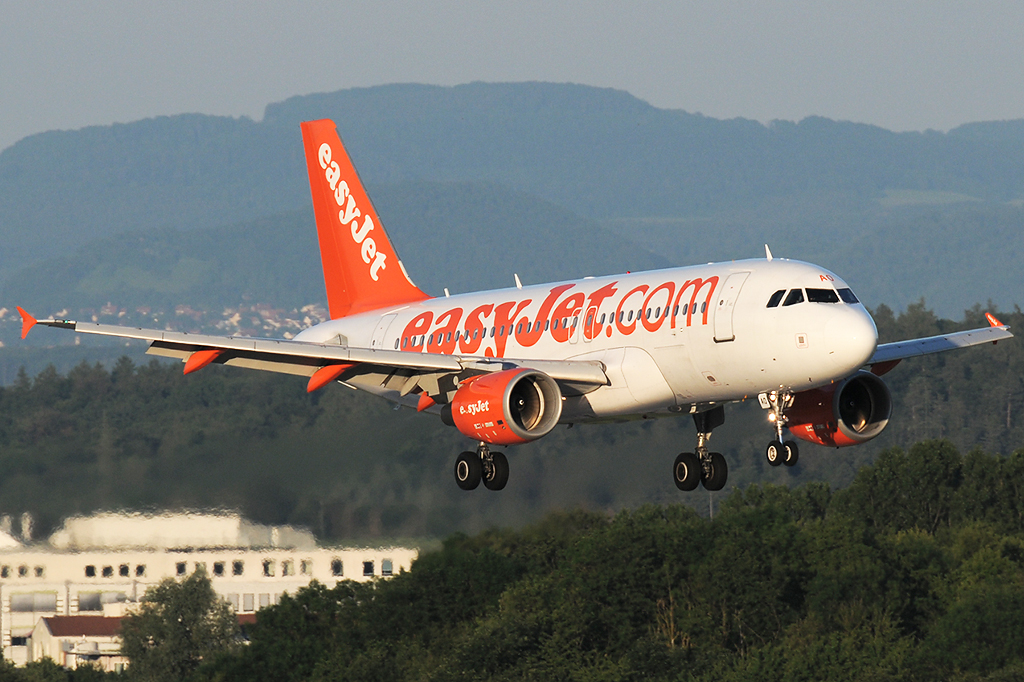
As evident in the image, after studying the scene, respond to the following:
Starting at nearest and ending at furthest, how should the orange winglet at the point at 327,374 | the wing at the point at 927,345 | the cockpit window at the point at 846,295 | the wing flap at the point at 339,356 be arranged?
the cockpit window at the point at 846,295
the wing flap at the point at 339,356
the orange winglet at the point at 327,374
the wing at the point at 927,345

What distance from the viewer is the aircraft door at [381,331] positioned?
164 ft

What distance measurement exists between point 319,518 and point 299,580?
879 inches

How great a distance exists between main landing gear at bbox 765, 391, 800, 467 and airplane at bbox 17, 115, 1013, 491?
0.04 metres

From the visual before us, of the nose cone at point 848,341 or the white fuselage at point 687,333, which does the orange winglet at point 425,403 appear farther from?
the nose cone at point 848,341

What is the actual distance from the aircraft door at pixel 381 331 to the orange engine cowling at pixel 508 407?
376 inches

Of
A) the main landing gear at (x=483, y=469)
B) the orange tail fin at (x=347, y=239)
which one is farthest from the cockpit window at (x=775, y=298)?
the orange tail fin at (x=347, y=239)

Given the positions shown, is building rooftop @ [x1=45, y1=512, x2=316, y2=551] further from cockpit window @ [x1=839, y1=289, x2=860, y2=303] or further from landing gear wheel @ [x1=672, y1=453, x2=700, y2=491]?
cockpit window @ [x1=839, y1=289, x2=860, y2=303]

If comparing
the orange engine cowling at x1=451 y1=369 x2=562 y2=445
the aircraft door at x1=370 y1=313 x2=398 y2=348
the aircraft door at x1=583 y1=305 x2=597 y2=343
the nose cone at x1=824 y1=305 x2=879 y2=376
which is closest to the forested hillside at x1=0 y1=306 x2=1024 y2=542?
the aircraft door at x1=370 y1=313 x2=398 y2=348

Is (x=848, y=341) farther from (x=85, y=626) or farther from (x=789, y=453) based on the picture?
(x=85, y=626)

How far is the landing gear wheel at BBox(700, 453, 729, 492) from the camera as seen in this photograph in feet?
141

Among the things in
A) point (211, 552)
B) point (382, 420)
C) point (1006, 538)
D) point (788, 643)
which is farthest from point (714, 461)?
point (1006, 538)

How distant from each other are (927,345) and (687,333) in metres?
8.24

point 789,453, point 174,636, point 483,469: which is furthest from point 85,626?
point 789,453

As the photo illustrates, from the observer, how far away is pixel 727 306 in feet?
128
